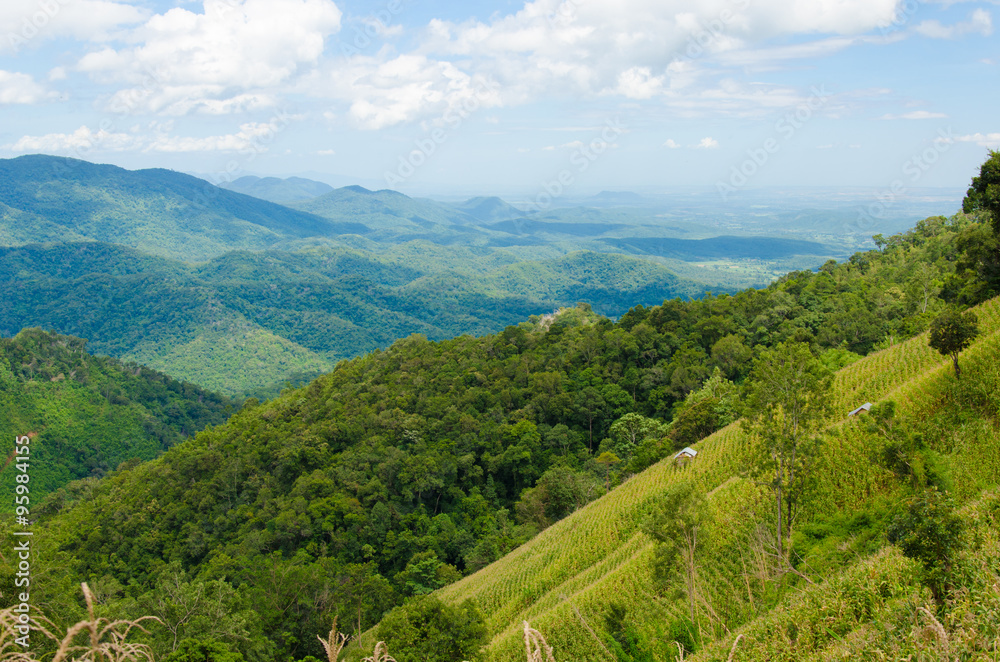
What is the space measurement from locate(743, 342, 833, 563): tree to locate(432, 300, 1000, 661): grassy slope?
124 centimetres

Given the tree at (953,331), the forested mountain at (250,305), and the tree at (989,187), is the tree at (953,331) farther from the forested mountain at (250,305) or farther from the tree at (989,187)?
the forested mountain at (250,305)

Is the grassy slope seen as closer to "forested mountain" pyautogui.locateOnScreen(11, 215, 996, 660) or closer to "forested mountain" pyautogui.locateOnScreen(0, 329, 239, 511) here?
"forested mountain" pyautogui.locateOnScreen(11, 215, 996, 660)

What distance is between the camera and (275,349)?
427 ft

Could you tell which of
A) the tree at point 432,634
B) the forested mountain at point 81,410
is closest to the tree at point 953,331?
the tree at point 432,634

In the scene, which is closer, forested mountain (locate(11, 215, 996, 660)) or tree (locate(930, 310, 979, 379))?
tree (locate(930, 310, 979, 379))

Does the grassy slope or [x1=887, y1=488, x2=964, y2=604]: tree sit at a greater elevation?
[x1=887, y1=488, x2=964, y2=604]: tree

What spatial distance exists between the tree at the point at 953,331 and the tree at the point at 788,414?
6.21 meters

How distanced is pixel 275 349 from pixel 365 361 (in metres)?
80.3

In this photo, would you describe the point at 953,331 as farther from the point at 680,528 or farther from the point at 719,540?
the point at 680,528

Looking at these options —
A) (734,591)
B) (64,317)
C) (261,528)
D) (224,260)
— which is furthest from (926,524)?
(224,260)

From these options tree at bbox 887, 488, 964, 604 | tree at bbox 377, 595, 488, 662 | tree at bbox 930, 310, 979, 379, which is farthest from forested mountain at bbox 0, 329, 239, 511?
tree at bbox 887, 488, 964, 604

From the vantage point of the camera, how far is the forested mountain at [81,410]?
64.0 metres

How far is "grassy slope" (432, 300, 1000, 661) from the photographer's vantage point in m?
9.61

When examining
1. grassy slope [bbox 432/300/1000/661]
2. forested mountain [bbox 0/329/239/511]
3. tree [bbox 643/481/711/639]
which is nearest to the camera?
grassy slope [bbox 432/300/1000/661]
